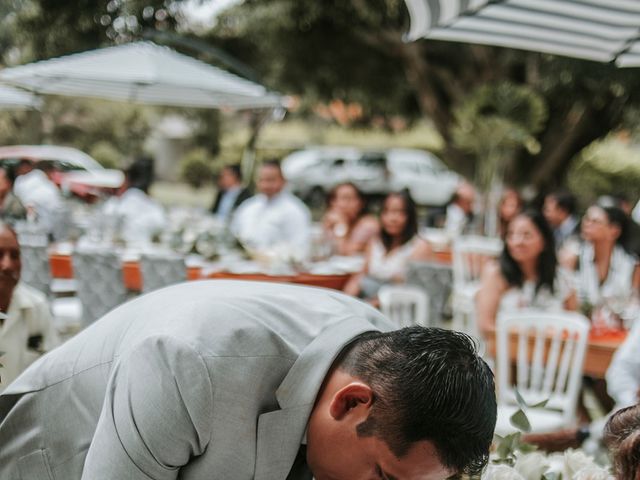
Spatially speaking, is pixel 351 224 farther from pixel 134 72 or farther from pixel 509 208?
pixel 134 72

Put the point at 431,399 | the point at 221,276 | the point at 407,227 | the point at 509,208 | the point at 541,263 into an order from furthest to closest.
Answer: the point at 509,208 → the point at 407,227 → the point at 221,276 → the point at 541,263 → the point at 431,399

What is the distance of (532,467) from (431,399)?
2.01ft

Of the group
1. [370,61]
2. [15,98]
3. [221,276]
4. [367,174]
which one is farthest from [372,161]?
[221,276]

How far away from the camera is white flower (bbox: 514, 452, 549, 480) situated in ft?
5.98

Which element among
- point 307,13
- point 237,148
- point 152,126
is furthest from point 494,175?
point 152,126

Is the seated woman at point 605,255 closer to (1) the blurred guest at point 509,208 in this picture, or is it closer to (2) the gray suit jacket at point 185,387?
(1) the blurred guest at point 509,208

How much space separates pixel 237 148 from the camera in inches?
1110

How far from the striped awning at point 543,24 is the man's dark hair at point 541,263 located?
112cm

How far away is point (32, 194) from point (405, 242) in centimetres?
391

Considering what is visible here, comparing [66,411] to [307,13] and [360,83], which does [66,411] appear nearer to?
[307,13]

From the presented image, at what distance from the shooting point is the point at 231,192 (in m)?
9.53

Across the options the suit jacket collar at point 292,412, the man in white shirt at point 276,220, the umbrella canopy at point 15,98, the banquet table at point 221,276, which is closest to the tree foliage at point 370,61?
the umbrella canopy at point 15,98

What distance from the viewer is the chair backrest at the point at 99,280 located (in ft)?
17.1

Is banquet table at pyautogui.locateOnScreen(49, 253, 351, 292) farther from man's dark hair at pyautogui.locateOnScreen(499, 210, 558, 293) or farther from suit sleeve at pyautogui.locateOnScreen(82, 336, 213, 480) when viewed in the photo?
suit sleeve at pyautogui.locateOnScreen(82, 336, 213, 480)
